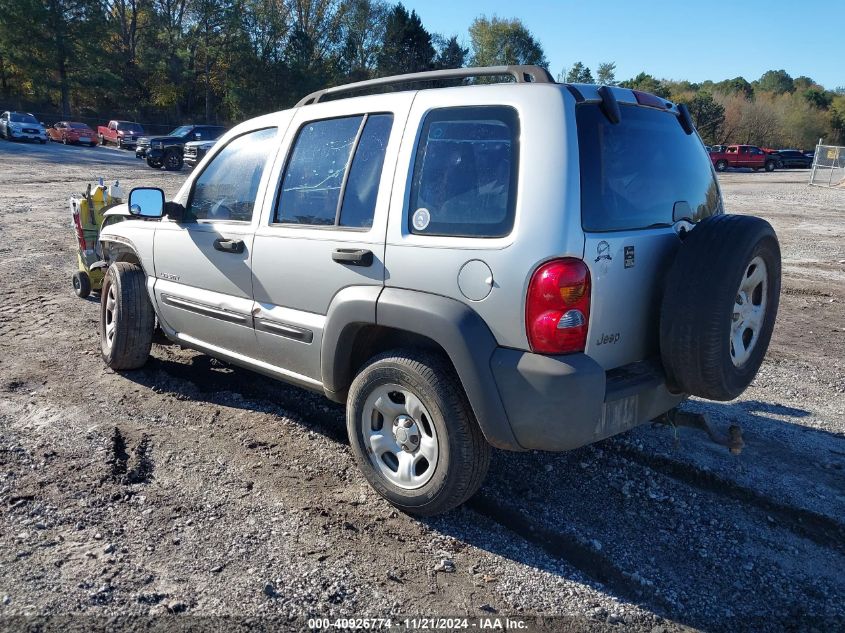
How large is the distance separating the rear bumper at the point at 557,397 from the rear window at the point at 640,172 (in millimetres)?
611

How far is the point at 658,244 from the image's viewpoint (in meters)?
3.22


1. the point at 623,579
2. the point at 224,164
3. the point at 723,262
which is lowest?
the point at 623,579

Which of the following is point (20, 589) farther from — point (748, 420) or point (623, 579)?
point (748, 420)

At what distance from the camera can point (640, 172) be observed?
329 cm

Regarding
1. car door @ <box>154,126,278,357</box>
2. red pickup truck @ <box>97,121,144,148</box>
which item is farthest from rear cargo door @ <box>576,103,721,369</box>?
red pickup truck @ <box>97,121,144,148</box>

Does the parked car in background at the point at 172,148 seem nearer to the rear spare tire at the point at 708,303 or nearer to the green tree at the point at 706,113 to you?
the rear spare tire at the point at 708,303

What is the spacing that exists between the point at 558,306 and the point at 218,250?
2.39 m

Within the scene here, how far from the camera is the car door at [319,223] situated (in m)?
3.48

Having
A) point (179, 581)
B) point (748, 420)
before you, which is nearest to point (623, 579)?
point (179, 581)

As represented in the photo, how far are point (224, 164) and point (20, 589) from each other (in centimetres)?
275

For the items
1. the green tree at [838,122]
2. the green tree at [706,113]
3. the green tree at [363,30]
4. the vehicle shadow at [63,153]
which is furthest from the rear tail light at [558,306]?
the green tree at [838,122]

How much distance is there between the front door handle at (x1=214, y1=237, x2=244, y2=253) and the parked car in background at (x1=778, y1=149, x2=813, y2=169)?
5258 cm

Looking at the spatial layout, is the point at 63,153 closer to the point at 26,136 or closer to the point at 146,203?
the point at 26,136

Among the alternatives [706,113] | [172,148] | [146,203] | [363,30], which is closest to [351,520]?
[146,203]
